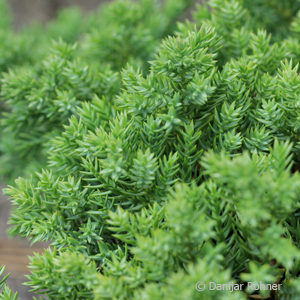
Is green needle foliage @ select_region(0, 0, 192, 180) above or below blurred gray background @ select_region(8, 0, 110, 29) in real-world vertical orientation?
above

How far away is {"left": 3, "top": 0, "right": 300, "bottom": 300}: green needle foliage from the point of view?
60cm

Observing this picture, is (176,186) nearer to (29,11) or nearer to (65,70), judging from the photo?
(65,70)

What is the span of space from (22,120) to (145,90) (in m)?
0.52

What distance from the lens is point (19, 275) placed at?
3.41 feet

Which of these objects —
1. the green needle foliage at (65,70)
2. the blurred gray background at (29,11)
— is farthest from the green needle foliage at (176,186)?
the blurred gray background at (29,11)

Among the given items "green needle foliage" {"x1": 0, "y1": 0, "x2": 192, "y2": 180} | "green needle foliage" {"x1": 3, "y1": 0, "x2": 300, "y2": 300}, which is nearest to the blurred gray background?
"green needle foliage" {"x1": 0, "y1": 0, "x2": 192, "y2": 180}

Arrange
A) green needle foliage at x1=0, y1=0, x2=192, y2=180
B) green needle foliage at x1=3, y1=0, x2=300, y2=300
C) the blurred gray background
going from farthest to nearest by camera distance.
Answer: the blurred gray background, green needle foliage at x1=0, y1=0, x2=192, y2=180, green needle foliage at x1=3, y1=0, x2=300, y2=300

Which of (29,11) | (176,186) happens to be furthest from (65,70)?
(29,11)

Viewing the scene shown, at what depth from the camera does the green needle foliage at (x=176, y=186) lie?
23.6 inches

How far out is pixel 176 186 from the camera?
642mm

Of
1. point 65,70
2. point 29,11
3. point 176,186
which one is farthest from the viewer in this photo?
point 29,11

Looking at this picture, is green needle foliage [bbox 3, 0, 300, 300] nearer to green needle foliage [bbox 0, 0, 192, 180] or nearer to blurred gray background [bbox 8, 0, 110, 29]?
green needle foliage [bbox 0, 0, 192, 180]

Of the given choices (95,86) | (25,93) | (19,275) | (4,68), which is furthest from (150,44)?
(19,275)

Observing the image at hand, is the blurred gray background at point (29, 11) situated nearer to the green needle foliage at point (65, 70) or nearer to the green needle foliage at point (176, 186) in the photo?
the green needle foliage at point (65, 70)
